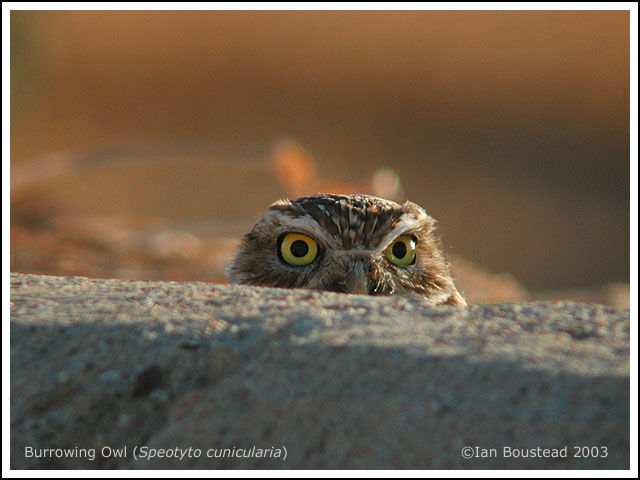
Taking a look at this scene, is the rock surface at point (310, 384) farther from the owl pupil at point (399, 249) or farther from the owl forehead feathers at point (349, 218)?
the owl pupil at point (399, 249)

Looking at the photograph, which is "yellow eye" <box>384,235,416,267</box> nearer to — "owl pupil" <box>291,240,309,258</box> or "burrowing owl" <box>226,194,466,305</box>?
"burrowing owl" <box>226,194,466,305</box>

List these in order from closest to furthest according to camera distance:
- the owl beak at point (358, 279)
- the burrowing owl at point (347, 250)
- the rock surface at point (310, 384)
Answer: the rock surface at point (310, 384) → the owl beak at point (358, 279) → the burrowing owl at point (347, 250)

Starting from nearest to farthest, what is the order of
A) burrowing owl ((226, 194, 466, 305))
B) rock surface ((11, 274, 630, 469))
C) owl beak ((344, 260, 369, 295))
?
rock surface ((11, 274, 630, 469)), owl beak ((344, 260, 369, 295)), burrowing owl ((226, 194, 466, 305))

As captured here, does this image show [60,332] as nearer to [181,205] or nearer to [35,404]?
[35,404]

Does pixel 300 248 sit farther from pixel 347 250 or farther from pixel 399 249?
pixel 399 249

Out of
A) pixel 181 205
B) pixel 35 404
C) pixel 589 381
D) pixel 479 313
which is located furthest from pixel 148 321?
pixel 181 205

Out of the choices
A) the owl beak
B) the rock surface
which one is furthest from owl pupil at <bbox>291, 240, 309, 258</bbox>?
the rock surface

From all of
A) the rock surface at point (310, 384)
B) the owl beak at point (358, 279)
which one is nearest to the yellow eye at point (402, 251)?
the owl beak at point (358, 279)
